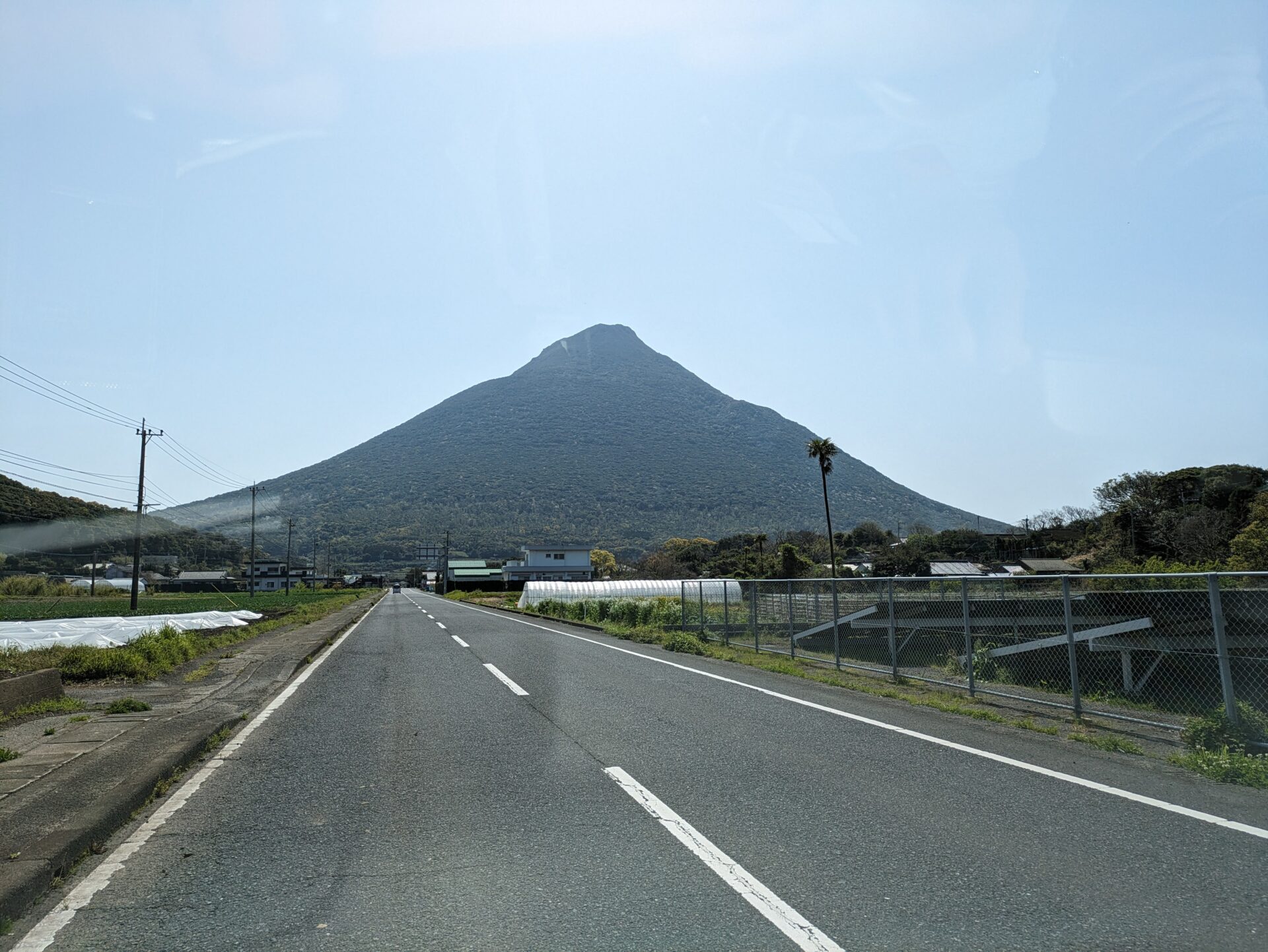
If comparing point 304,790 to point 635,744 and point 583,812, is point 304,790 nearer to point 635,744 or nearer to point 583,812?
point 583,812

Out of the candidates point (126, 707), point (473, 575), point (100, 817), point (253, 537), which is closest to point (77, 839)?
point (100, 817)

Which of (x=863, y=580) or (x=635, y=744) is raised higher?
(x=863, y=580)

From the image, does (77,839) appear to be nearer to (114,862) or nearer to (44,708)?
(114,862)

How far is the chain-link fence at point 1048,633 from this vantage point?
767 centimetres

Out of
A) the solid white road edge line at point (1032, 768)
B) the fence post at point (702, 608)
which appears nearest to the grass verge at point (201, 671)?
the solid white road edge line at point (1032, 768)

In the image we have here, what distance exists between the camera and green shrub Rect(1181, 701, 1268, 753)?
6375 mm

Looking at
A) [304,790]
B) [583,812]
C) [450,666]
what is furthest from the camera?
[450,666]

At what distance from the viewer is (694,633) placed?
19656mm

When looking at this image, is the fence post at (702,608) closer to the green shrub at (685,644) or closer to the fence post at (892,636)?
the green shrub at (685,644)

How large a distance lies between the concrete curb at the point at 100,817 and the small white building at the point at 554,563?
10240cm

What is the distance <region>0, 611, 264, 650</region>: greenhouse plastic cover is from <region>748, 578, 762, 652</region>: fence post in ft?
41.8

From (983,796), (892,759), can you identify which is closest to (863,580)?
(892,759)

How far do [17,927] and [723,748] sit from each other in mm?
4865

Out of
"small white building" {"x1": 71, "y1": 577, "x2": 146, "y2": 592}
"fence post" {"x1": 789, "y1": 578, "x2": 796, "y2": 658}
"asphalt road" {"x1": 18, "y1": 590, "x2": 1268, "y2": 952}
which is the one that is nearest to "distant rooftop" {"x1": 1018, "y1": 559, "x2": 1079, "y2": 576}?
"fence post" {"x1": 789, "y1": 578, "x2": 796, "y2": 658}
